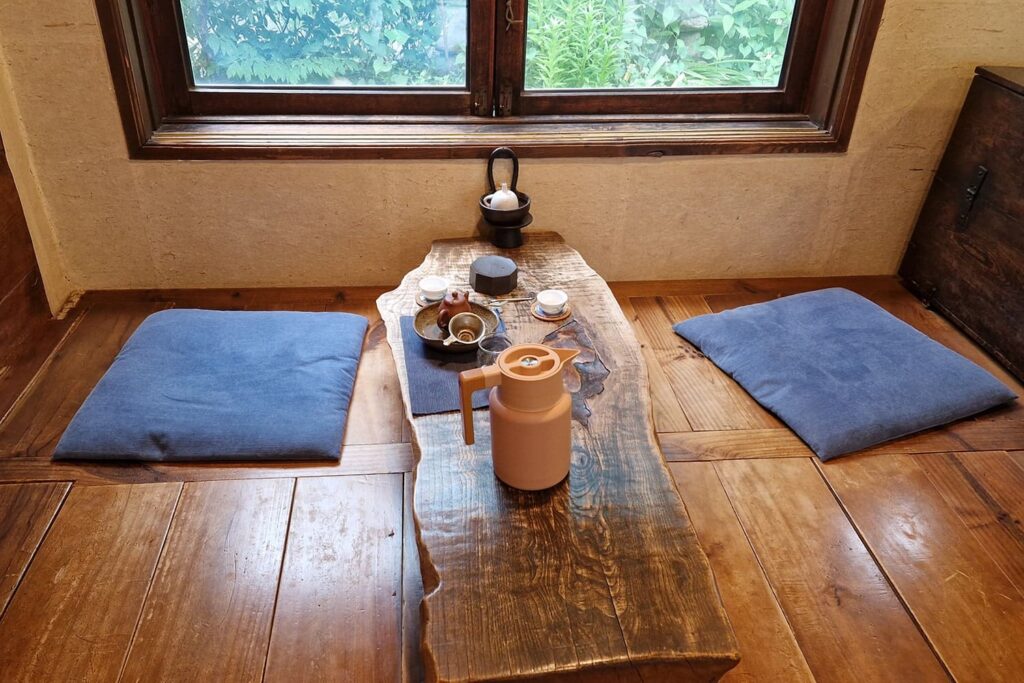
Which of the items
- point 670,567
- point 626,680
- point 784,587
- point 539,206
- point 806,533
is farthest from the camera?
point 539,206

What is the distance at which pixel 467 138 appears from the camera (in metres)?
2.52

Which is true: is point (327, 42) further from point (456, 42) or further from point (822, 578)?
point (822, 578)

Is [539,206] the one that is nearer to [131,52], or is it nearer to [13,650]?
[131,52]

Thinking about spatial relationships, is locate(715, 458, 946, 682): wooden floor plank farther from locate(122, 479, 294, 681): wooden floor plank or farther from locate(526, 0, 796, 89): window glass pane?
locate(526, 0, 796, 89): window glass pane

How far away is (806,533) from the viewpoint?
1.79m

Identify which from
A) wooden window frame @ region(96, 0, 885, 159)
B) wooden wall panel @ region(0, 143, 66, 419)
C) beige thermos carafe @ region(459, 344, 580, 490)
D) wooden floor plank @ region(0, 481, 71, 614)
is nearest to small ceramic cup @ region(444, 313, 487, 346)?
beige thermos carafe @ region(459, 344, 580, 490)

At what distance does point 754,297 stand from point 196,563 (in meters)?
2.04

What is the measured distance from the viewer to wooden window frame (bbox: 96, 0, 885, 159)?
A: 2.42 m

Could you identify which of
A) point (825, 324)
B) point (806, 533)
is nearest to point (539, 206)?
point (825, 324)

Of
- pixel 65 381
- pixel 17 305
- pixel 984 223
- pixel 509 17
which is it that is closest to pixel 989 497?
pixel 984 223

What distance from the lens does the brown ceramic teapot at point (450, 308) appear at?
71.6 inches

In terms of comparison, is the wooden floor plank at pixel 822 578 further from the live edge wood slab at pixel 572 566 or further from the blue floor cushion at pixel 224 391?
the blue floor cushion at pixel 224 391

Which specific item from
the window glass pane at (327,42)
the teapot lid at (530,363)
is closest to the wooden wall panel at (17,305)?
the window glass pane at (327,42)

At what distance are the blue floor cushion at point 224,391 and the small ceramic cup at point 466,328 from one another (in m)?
0.46
